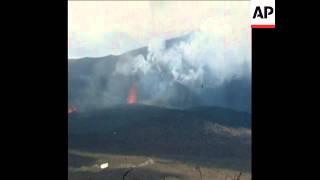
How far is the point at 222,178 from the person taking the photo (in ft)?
101
